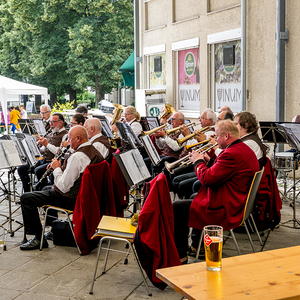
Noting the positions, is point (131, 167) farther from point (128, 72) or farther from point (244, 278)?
point (128, 72)

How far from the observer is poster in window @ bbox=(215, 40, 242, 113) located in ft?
38.0

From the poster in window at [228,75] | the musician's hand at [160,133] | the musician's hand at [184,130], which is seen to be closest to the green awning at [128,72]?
the poster in window at [228,75]

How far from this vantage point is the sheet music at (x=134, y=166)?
16.1 feet

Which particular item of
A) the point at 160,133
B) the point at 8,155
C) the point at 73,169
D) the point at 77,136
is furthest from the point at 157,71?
the point at 73,169

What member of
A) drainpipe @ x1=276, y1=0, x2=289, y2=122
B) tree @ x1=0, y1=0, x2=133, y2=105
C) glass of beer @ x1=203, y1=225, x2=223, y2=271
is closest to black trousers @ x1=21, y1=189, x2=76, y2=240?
glass of beer @ x1=203, y1=225, x2=223, y2=271

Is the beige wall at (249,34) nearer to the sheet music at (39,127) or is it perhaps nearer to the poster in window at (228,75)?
the poster in window at (228,75)

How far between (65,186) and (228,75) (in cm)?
782

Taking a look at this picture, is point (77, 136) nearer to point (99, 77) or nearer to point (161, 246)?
point (161, 246)

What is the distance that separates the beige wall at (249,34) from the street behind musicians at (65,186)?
5947 mm

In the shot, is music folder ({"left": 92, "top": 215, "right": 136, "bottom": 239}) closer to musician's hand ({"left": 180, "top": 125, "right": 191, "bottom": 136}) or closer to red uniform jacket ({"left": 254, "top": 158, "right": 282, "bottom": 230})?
red uniform jacket ({"left": 254, "top": 158, "right": 282, "bottom": 230})

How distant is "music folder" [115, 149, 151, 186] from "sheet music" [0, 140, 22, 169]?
67.0 inches

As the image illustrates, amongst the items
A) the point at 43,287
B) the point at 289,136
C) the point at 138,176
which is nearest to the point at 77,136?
the point at 138,176

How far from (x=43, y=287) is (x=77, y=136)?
1.89 metres

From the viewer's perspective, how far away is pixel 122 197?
630 centimetres
